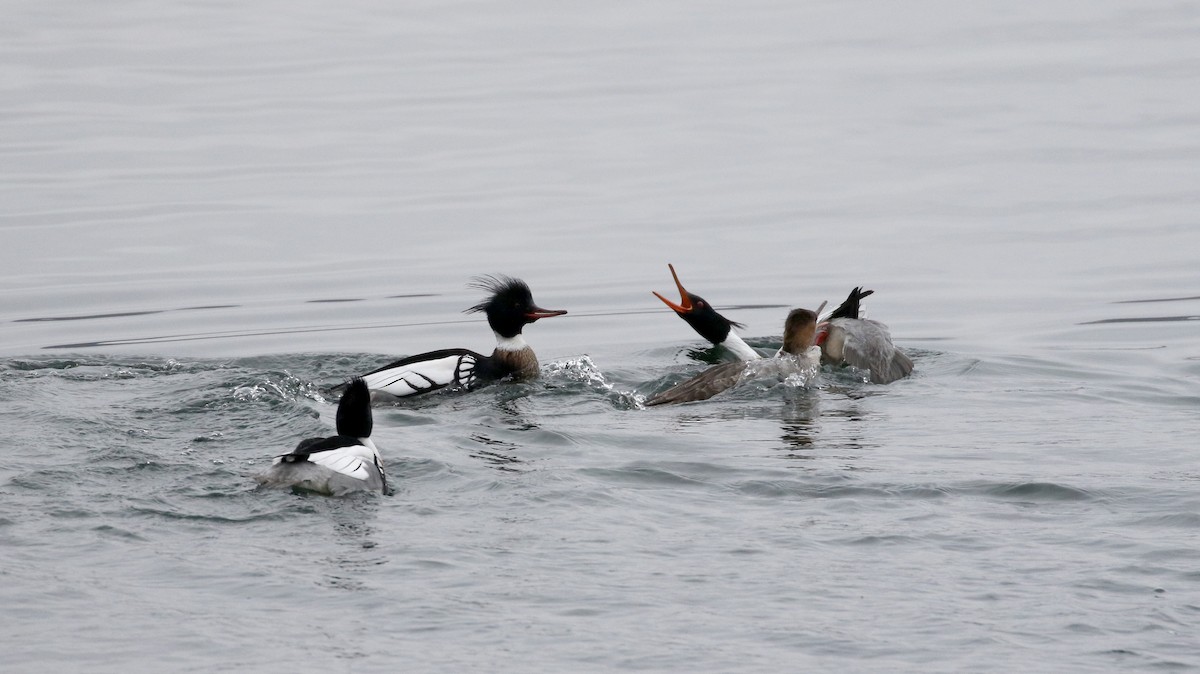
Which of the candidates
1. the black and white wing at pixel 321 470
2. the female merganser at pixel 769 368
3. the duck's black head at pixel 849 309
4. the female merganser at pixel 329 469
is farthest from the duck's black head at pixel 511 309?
the black and white wing at pixel 321 470

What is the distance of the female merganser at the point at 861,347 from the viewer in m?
12.1

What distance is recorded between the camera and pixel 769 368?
39.3ft

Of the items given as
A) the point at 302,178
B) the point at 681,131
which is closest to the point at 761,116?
the point at 681,131

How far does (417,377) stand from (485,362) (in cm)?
85

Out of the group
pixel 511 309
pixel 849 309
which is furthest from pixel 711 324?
pixel 511 309

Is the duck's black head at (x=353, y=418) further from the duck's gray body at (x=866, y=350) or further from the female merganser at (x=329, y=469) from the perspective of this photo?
the duck's gray body at (x=866, y=350)

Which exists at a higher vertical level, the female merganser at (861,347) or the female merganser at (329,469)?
the female merganser at (861,347)

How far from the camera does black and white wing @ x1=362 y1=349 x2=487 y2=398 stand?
11539mm

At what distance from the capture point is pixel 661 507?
26.9 feet

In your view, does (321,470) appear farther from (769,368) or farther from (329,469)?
(769,368)

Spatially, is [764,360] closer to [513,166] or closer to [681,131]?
[513,166]

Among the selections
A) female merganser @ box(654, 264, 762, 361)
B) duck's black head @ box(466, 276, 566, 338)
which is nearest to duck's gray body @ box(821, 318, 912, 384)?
female merganser @ box(654, 264, 762, 361)

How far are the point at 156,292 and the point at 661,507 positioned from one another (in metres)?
8.99

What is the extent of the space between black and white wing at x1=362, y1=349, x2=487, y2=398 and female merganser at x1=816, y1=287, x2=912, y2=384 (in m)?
2.65
